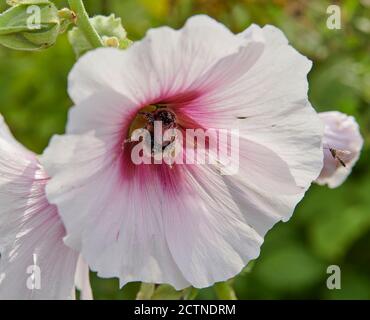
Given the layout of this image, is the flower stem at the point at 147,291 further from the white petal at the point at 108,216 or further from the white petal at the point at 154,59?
the white petal at the point at 154,59

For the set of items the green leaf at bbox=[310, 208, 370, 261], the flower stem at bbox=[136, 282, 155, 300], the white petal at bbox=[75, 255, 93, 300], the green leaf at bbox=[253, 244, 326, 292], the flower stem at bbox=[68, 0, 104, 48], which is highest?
the flower stem at bbox=[68, 0, 104, 48]

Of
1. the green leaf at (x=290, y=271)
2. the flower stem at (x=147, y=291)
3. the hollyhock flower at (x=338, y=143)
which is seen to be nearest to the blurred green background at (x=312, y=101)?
the green leaf at (x=290, y=271)

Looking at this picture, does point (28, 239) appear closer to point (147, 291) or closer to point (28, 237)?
point (28, 237)

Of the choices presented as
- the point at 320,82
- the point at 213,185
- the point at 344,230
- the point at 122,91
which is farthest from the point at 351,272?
the point at 122,91

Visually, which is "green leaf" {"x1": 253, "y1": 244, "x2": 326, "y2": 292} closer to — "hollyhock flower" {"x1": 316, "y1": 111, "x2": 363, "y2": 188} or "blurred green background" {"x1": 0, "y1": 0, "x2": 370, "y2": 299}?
"blurred green background" {"x1": 0, "y1": 0, "x2": 370, "y2": 299}

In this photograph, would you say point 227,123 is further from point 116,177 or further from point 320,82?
point 320,82

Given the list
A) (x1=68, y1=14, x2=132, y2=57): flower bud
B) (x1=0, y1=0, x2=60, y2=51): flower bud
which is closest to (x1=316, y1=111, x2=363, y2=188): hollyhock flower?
(x1=68, y1=14, x2=132, y2=57): flower bud
